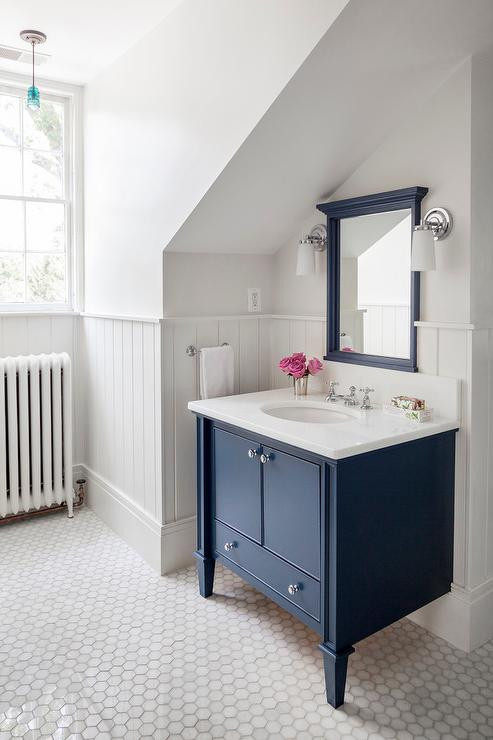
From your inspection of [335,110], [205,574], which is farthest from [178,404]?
[335,110]

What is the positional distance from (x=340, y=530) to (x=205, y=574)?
0.87 metres

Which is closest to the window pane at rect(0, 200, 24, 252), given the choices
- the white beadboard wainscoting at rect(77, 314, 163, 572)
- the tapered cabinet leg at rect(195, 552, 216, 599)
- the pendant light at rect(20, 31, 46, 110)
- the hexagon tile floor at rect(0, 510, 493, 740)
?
the white beadboard wainscoting at rect(77, 314, 163, 572)

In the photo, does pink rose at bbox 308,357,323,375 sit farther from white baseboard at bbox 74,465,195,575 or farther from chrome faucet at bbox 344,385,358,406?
white baseboard at bbox 74,465,195,575

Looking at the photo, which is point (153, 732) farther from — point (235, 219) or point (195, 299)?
point (235, 219)

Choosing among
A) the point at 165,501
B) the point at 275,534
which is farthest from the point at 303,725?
the point at 165,501

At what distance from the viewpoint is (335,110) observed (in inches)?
79.7

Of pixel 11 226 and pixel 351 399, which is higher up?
pixel 11 226

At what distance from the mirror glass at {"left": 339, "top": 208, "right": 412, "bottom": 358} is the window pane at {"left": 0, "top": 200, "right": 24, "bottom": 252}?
71.4 inches

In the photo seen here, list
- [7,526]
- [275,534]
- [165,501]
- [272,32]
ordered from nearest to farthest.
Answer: [272,32] < [275,534] < [165,501] < [7,526]

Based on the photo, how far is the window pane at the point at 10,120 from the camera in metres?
3.15

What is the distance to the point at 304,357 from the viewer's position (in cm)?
252

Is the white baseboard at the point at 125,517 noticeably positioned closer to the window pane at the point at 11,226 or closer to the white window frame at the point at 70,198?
the white window frame at the point at 70,198

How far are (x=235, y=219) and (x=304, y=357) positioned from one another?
0.64 meters

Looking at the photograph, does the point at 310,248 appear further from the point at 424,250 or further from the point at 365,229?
the point at 424,250
